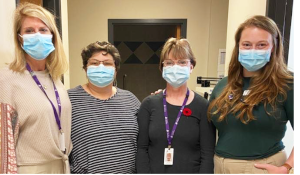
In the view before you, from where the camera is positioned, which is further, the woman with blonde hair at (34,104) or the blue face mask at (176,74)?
the blue face mask at (176,74)

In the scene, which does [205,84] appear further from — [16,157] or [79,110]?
[16,157]

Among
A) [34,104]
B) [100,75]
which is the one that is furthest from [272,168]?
[34,104]

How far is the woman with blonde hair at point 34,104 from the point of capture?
1191 millimetres

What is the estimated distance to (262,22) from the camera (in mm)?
1257

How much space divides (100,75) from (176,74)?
1.46 feet

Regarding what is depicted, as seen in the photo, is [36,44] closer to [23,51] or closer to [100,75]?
[23,51]

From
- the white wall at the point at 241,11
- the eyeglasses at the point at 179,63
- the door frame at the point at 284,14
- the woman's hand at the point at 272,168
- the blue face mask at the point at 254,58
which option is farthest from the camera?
the white wall at the point at 241,11

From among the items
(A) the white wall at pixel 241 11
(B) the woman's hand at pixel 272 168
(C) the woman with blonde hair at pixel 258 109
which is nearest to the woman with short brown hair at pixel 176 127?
(C) the woman with blonde hair at pixel 258 109

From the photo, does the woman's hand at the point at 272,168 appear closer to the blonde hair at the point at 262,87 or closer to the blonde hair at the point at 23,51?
the blonde hair at the point at 262,87

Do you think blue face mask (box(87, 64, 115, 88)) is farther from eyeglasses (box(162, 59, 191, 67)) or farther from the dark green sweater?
the dark green sweater

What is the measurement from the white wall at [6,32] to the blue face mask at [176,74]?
3.31ft

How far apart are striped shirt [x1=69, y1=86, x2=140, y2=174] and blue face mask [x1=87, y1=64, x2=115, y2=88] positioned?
9 cm

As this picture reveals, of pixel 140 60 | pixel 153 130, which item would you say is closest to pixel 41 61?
pixel 153 130

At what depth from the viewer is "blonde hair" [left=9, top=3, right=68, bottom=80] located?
4.29ft
